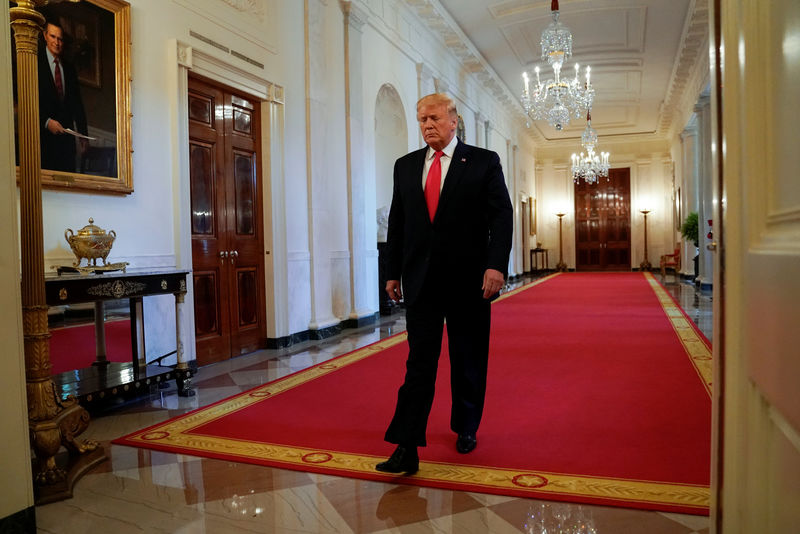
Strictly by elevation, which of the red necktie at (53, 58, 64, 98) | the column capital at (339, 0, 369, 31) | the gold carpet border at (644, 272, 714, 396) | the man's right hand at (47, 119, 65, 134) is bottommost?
the gold carpet border at (644, 272, 714, 396)

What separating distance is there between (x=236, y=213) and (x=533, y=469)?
4.02m

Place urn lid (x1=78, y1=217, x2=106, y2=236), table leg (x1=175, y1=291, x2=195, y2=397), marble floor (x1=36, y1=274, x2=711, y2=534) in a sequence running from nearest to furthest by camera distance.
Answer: marble floor (x1=36, y1=274, x2=711, y2=534) < urn lid (x1=78, y1=217, x2=106, y2=236) < table leg (x1=175, y1=291, x2=195, y2=397)

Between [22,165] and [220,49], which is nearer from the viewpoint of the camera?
[22,165]

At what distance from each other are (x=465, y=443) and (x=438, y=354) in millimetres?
499

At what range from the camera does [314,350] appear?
5.71m

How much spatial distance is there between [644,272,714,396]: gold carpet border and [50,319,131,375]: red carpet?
382cm

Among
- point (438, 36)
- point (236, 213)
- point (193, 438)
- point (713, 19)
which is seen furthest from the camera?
point (438, 36)

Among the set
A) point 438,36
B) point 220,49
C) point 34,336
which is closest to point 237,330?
point 220,49

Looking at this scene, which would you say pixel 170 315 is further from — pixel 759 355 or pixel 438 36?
pixel 438 36

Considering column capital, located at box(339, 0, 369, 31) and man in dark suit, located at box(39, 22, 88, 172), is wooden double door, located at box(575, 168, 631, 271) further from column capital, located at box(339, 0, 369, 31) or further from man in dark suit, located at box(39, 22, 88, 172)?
man in dark suit, located at box(39, 22, 88, 172)

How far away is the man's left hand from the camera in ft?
7.94

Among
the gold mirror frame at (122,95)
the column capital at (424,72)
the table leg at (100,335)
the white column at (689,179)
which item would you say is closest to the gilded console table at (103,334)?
the table leg at (100,335)

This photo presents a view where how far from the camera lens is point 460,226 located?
253cm

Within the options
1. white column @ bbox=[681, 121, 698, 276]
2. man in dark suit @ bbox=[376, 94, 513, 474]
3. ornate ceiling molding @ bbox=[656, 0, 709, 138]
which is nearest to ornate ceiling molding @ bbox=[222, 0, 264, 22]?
man in dark suit @ bbox=[376, 94, 513, 474]
